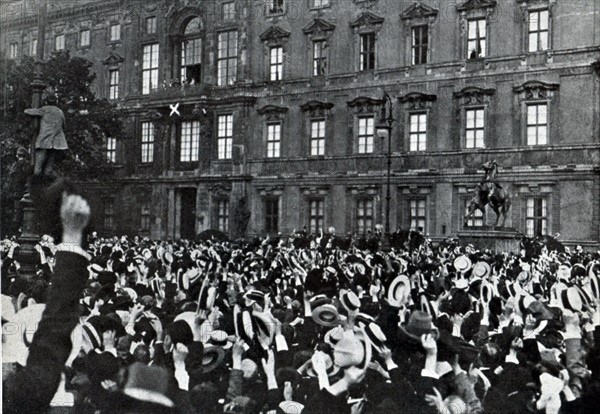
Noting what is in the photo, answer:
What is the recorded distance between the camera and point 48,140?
7.49m

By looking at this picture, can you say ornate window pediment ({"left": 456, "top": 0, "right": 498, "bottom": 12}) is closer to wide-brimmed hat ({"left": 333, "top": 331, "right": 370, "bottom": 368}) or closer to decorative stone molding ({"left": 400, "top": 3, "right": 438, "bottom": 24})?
decorative stone molding ({"left": 400, "top": 3, "right": 438, "bottom": 24})

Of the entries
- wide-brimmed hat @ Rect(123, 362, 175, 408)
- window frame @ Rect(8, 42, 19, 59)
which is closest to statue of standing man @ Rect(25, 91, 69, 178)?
window frame @ Rect(8, 42, 19, 59)

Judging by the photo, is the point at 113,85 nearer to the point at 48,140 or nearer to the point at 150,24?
the point at 150,24

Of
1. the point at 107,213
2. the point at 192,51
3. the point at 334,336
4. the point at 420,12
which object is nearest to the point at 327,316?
the point at 334,336

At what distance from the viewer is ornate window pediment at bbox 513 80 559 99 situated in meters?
20.2

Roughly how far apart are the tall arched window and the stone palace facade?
0.19ft

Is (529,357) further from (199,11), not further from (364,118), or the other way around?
(364,118)

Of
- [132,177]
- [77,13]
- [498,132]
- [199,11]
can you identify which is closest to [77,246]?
[77,13]

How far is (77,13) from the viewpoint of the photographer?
11.1 meters

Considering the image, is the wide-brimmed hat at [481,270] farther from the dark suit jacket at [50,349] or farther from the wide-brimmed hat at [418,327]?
the dark suit jacket at [50,349]

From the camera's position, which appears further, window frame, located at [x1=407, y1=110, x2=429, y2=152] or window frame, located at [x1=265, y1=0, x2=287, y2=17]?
window frame, located at [x1=265, y1=0, x2=287, y2=17]

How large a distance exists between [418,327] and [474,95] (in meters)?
17.8

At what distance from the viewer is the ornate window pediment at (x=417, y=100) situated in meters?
22.0

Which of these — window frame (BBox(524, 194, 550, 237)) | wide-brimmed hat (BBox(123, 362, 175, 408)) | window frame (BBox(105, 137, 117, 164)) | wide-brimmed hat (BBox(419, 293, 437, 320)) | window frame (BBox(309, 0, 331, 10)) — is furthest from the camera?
window frame (BBox(309, 0, 331, 10))
